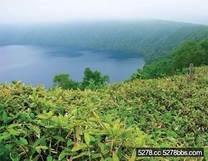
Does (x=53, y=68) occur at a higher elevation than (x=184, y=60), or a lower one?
lower

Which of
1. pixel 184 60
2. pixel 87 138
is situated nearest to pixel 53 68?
pixel 184 60

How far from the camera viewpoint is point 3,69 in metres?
110

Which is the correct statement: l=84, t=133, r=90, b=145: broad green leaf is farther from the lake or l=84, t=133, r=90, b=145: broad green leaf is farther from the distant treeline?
the lake

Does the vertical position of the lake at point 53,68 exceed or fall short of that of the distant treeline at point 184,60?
it falls short

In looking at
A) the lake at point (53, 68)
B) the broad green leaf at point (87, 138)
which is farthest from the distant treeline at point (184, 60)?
the lake at point (53, 68)

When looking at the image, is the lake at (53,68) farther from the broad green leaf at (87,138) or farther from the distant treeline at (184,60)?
the broad green leaf at (87,138)

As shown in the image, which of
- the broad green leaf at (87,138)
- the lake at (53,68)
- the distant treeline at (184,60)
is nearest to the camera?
the broad green leaf at (87,138)

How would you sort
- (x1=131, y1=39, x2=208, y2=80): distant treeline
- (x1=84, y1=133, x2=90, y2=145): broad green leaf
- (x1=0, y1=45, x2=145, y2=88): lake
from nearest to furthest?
(x1=84, y1=133, x2=90, y2=145): broad green leaf < (x1=131, y1=39, x2=208, y2=80): distant treeline < (x1=0, y1=45, x2=145, y2=88): lake

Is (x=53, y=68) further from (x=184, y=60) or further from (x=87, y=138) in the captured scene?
(x=87, y=138)

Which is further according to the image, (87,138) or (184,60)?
(184,60)

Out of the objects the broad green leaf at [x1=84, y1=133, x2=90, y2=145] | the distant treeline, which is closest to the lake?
the distant treeline

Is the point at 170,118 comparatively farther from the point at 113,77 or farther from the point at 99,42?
the point at 99,42

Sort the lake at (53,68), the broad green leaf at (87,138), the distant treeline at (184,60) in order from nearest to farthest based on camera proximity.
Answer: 1. the broad green leaf at (87,138)
2. the distant treeline at (184,60)
3. the lake at (53,68)

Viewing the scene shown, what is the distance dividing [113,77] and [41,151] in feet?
293
